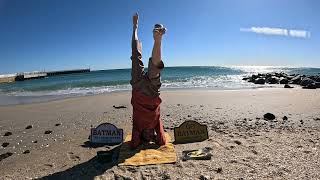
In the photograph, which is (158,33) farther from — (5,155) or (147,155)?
(5,155)

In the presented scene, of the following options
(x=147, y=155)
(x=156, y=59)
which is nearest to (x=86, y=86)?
(x=156, y=59)

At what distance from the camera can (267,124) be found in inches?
356

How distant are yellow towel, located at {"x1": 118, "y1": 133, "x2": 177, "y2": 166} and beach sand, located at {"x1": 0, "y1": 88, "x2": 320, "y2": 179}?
0.16 meters

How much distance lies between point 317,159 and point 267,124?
3.29 m

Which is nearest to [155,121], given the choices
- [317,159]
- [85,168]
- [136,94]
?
[136,94]

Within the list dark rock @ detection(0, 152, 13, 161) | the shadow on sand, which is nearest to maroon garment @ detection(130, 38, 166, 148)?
the shadow on sand

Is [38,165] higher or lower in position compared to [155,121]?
lower

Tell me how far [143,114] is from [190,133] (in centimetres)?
130

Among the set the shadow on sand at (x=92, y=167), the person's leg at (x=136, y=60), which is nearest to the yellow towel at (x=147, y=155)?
the shadow on sand at (x=92, y=167)

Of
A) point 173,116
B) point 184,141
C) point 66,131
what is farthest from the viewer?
point 173,116

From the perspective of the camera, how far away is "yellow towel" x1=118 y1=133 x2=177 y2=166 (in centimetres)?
567

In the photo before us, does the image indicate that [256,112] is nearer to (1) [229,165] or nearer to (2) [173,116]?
(2) [173,116]

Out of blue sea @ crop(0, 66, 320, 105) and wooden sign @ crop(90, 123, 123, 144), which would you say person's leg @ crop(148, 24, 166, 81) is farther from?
blue sea @ crop(0, 66, 320, 105)

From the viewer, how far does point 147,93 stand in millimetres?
6414
